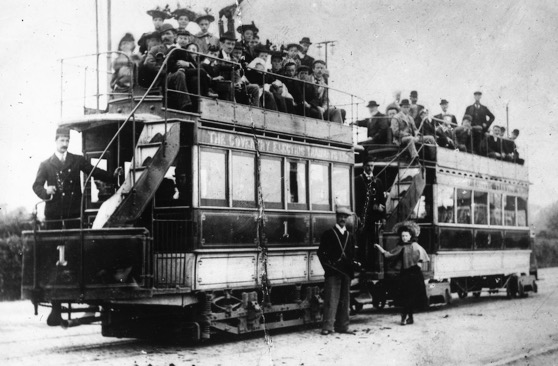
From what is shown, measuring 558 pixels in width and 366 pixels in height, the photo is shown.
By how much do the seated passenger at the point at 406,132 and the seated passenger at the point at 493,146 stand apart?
314 cm

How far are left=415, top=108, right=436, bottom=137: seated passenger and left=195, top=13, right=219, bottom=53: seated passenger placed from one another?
6292 millimetres

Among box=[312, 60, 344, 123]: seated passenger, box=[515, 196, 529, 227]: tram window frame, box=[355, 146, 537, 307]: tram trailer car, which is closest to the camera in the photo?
box=[312, 60, 344, 123]: seated passenger

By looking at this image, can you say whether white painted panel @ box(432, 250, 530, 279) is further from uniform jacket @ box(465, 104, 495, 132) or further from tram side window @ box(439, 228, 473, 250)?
uniform jacket @ box(465, 104, 495, 132)

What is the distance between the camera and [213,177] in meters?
11.4

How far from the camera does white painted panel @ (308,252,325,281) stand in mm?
13344

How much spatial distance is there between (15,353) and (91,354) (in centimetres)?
109

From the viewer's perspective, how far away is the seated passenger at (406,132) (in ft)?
54.2

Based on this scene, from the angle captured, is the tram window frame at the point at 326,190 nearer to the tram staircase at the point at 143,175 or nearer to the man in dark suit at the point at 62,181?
the tram staircase at the point at 143,175

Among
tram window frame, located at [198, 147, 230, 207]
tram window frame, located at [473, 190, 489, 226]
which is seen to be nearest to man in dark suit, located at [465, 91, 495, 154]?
tram window frame, located at [473, 190, 489, 226]

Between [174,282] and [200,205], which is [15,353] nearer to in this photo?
[174,282]

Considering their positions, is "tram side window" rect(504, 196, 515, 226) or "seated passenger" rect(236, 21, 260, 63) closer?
"seated passenger" rect(236, 21, 260, 63)

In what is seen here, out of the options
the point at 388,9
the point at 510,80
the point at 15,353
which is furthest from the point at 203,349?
the point at 510,80

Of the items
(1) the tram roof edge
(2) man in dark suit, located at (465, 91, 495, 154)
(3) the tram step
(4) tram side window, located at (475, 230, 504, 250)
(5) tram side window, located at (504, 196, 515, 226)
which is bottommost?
(4) tram side window, located at (475, 230, 504, 250)

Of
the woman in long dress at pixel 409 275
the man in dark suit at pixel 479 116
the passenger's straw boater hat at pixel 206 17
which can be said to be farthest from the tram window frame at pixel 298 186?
the man in dark suit at pixel 479 116
